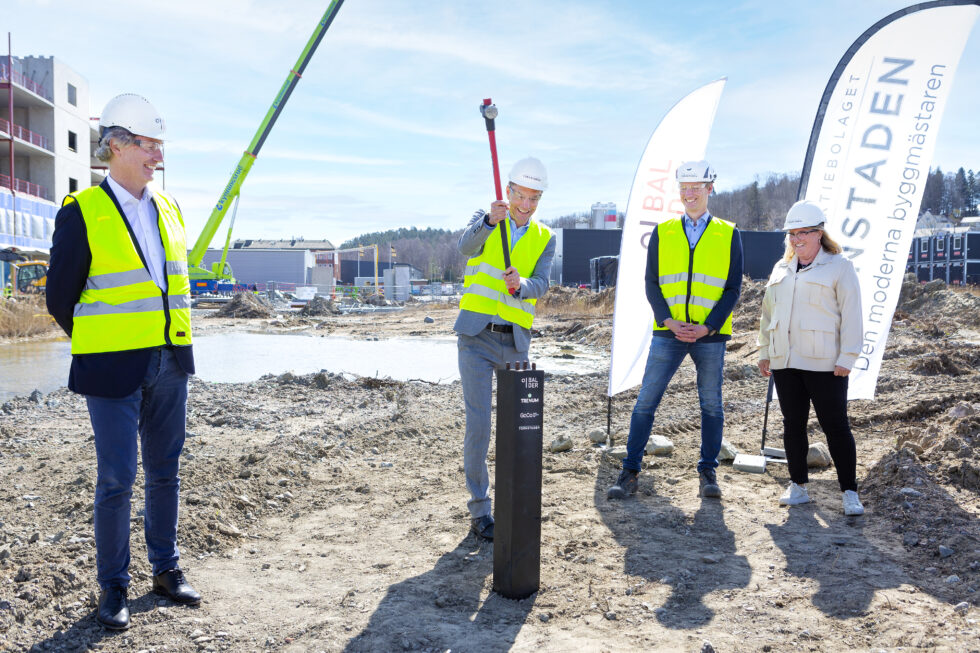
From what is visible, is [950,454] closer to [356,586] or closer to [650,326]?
[650,326]

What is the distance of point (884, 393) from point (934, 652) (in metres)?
5.88

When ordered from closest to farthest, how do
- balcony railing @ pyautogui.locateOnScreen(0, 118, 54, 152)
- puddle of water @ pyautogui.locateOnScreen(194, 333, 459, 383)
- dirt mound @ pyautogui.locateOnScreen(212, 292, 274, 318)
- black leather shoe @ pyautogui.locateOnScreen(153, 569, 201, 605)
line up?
black leather shoe @ pyautogui.locateOnScreen(153, 569, 201, 605) → puddle of water @ pyautogui.locateOnScreen(194, 333, 459, 383) → dirt mound @ pyautogui.locateOnScreen(212, 292, 274, 318) → balcony railing @ pyautogui.locateOnScreen(0, 118, 54, 152)

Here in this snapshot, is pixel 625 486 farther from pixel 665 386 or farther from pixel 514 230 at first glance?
pixel 514 230

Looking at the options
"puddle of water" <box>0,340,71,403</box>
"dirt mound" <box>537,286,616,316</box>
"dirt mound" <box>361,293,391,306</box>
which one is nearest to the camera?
"puddle of water" <box>0,340,71,403</box>

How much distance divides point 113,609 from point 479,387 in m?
1.95

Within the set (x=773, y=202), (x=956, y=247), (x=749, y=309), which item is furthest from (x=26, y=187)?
(x=773, y=202)

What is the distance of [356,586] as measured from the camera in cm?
343

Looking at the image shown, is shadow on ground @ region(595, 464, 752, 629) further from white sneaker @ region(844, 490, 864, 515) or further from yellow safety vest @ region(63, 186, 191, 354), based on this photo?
yellow safety vest @ region(63, 186, 191, 354)

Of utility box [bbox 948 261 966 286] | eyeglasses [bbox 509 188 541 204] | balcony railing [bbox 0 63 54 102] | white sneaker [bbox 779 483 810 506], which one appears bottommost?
white sneaker [bbox 779 483 810 506]

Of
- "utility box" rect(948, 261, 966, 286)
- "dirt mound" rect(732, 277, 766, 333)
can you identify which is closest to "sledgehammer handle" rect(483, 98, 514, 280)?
"dirt mound" rect(732, 277, 766, 333)

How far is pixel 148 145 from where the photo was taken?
120 inches

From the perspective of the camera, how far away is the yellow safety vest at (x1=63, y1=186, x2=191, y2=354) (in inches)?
113

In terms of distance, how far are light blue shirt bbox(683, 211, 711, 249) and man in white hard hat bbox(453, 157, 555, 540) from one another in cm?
124

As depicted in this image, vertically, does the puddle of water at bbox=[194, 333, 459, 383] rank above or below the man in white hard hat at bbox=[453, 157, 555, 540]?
below
